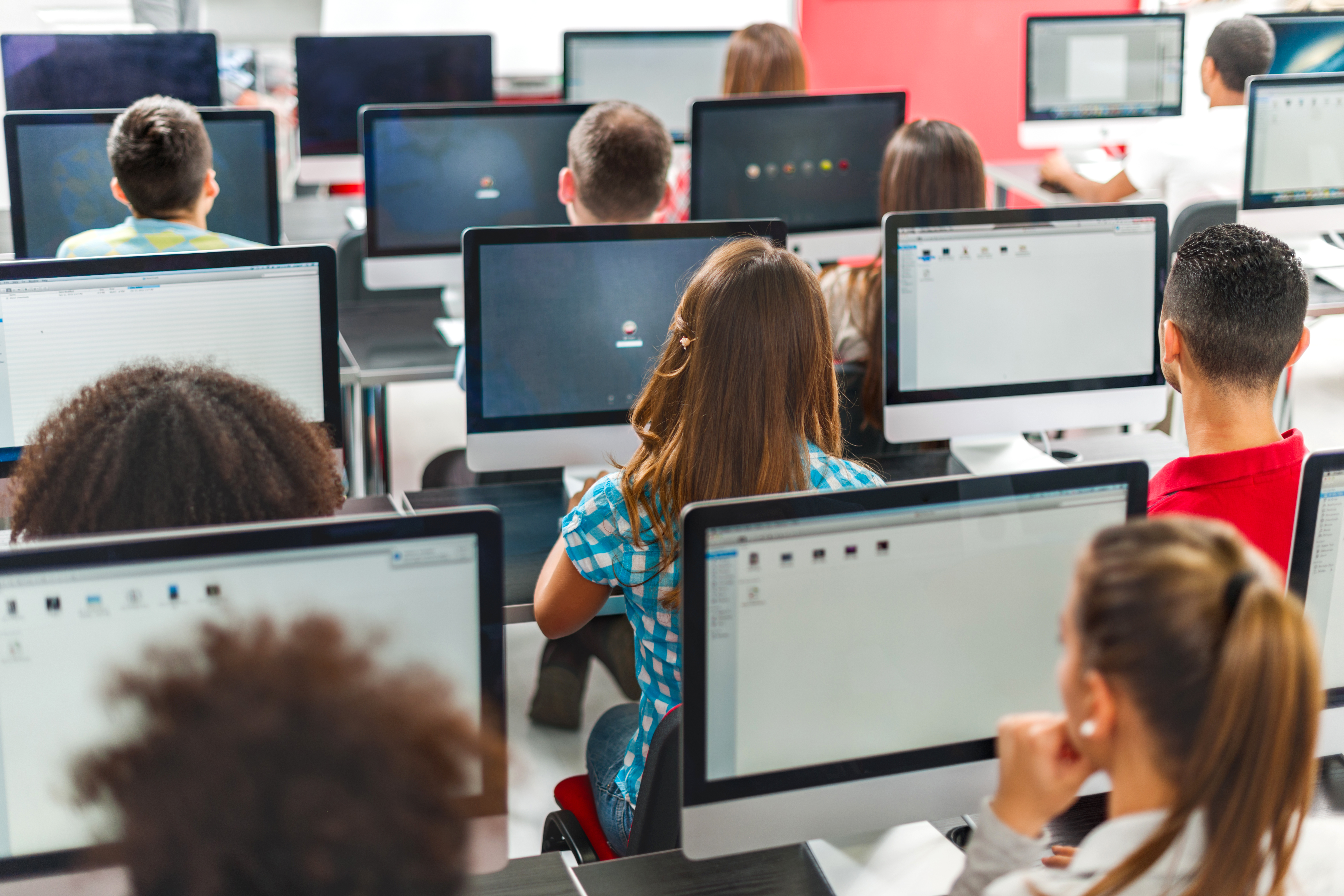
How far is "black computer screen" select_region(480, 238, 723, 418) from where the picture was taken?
2.12 meters

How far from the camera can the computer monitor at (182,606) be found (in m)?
1.00

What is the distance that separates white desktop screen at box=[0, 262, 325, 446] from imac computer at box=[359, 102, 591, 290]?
3.71 ft

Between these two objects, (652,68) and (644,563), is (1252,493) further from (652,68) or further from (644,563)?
(652,68)

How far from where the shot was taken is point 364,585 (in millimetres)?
1060

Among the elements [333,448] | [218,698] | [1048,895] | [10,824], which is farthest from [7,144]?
[1048,895]

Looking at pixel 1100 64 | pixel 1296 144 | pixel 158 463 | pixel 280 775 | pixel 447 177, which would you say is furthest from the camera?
pixel 1100 64

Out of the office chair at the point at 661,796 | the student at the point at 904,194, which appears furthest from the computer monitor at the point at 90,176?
the office chair at the point at 661,796

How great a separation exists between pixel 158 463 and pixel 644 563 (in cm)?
56

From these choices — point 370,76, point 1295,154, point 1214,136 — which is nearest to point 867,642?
point 1295,154

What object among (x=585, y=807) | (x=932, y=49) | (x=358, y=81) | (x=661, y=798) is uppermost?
(x=932, y=49)

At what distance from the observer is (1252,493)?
1487 mm

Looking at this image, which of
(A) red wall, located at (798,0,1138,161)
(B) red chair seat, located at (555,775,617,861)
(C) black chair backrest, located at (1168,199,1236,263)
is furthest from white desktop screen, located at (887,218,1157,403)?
(A) red wall, located at (798,0,1138,161)

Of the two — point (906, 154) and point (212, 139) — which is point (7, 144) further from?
point (906, 154)

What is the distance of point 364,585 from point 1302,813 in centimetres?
73
